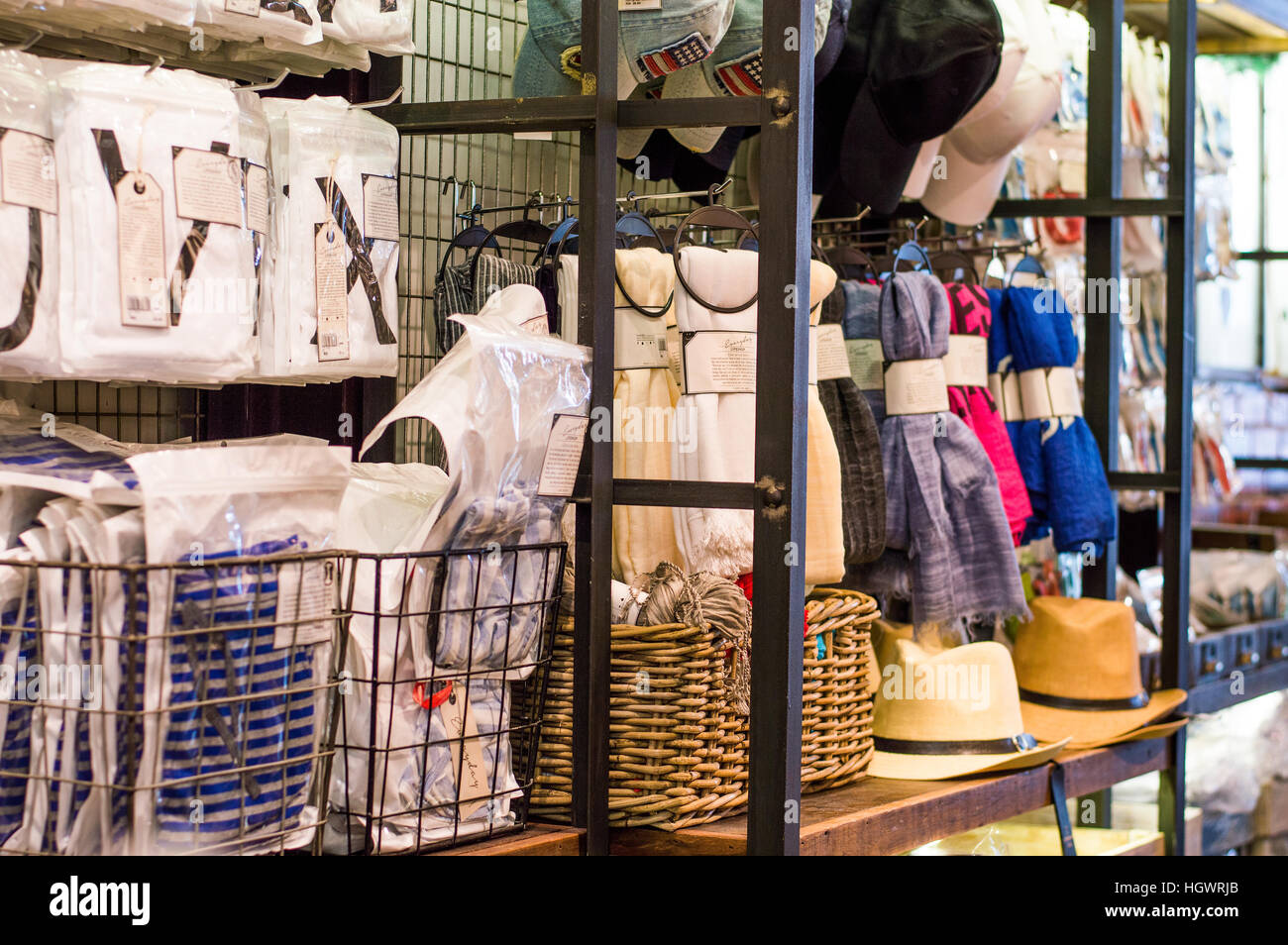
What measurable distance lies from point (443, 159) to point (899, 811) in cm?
132

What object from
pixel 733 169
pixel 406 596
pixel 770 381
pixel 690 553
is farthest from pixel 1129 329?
pixel 406 596

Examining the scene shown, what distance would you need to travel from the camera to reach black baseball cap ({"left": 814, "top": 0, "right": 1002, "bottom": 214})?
261 cm

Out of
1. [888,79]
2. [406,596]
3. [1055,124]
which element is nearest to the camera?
[406,596]

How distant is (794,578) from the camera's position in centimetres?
174

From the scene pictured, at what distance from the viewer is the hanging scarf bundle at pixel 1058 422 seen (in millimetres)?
2994

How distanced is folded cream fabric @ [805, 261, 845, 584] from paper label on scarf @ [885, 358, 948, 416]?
0.39m

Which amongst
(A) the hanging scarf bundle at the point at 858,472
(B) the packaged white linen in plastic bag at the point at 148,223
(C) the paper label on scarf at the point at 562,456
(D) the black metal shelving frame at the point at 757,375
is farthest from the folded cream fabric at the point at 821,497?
(B) the packaged white linen in plastic bag at the point at 148,223

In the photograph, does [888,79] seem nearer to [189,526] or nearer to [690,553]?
[690,553]

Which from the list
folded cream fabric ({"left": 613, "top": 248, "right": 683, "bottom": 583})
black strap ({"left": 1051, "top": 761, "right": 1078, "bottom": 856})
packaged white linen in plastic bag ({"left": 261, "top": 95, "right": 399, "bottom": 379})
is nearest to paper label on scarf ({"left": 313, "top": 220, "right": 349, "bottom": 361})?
packaged white linen in plastic bag ({"left": 261, "top": 95, "right": 399, "bottom": 379})

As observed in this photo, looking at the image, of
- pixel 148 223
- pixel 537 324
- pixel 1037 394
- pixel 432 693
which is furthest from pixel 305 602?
pixel 1037 394

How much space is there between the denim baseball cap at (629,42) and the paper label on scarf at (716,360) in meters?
0.37

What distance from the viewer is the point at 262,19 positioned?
5.48 ft

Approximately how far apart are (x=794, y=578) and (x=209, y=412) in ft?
3.02

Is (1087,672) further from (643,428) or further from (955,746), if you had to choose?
(643,428)
